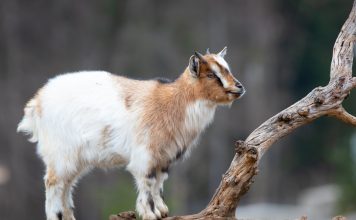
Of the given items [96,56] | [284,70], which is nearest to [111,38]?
[96,56]

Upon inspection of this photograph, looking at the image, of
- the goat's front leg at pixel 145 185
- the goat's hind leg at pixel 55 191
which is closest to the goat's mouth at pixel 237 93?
the goat's front leg at pixel 145 185

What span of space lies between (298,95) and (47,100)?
77.7 feet

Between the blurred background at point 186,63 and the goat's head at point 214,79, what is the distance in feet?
47.1

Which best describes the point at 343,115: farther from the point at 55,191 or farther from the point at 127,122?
the point at 55,191

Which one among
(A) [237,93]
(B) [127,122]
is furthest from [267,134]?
(B) [127,122]

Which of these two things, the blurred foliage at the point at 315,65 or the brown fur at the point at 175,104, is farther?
the blurred foliage at the point at 315,65

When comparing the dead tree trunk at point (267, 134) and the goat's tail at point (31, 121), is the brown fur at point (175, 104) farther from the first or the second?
the goat's tail at point (31, 121)

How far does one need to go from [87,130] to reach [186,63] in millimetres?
19934

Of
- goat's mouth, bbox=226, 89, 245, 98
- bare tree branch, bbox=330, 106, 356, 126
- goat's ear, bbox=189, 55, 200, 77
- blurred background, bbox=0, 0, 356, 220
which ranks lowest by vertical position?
bare tree branch, bbox=330, 106, 356, 126

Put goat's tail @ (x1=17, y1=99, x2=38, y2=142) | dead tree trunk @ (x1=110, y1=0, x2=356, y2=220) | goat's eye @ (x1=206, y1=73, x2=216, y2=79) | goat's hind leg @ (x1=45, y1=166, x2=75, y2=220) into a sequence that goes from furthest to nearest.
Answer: goat's tail @ (x1=17, y1=99, x2=38, y2=142), goat's hind leg @ (x1=45, y1=166, x2=75, y2=220), goat's eye @ (x1=206, y1=73, x2=216, y2=79), dead tree trunk @ (x1=110, y1=0, x2=356, y2=220)

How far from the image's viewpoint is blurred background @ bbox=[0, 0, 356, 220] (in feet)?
96.5

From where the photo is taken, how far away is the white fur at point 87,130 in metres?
11.6

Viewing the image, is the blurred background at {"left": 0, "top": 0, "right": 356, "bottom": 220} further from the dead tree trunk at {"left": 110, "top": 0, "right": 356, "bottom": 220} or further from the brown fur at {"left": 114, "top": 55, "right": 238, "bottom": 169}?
the dead tree trunk at {"left": 110, "top": 0, "right": 356, "bottom": 220}

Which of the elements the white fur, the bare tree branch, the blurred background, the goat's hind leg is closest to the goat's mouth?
the white fur
